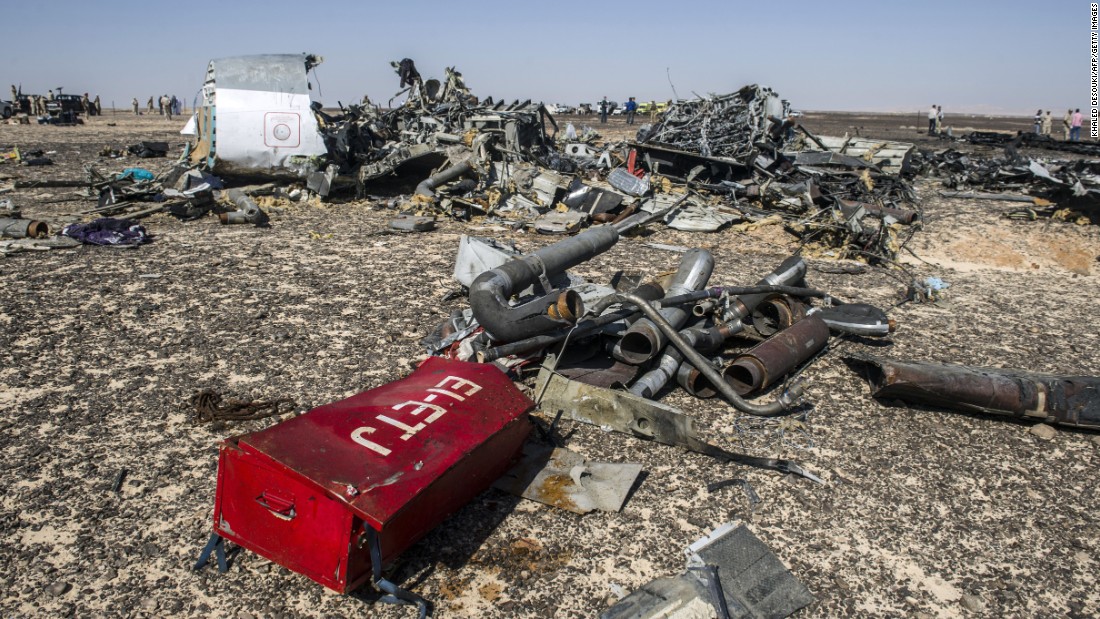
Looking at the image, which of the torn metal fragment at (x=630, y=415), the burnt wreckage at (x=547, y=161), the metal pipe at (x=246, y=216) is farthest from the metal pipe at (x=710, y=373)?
the metal pipe at (x=246, y=216)

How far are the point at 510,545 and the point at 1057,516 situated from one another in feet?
10.9

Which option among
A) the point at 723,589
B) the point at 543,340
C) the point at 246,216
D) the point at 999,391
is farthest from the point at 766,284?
the point at 246,216

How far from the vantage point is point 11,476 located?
12.9ft

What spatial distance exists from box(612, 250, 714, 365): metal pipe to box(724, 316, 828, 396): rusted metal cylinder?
0.65m

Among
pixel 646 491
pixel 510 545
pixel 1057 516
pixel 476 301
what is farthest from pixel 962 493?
pixel 476 301

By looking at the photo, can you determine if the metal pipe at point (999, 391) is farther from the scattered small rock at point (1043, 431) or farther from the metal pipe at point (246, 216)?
the metal pipe at point (246, 216)

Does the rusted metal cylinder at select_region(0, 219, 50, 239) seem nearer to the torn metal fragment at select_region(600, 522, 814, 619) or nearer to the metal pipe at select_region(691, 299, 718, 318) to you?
the metal pipe at select_region(691, 299, 718, 318)

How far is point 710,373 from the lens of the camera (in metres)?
5.02

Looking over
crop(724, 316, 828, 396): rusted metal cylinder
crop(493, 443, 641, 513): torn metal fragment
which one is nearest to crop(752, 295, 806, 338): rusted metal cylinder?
crop(724, 316, 828, 396): rusted metal cylinder

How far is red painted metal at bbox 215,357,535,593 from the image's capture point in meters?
2.87

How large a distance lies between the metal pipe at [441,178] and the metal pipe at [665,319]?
7.37 meters

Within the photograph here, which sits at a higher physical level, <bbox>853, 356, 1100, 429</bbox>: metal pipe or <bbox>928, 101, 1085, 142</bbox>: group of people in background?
<bbox>928, 101, 1085, 142</bbox>: group of people in background

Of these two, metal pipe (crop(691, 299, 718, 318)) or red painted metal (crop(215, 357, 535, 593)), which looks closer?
red painted metal (crop(215, 357, 535, 593))

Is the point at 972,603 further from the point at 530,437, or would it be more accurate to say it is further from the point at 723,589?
the point at 530,437
